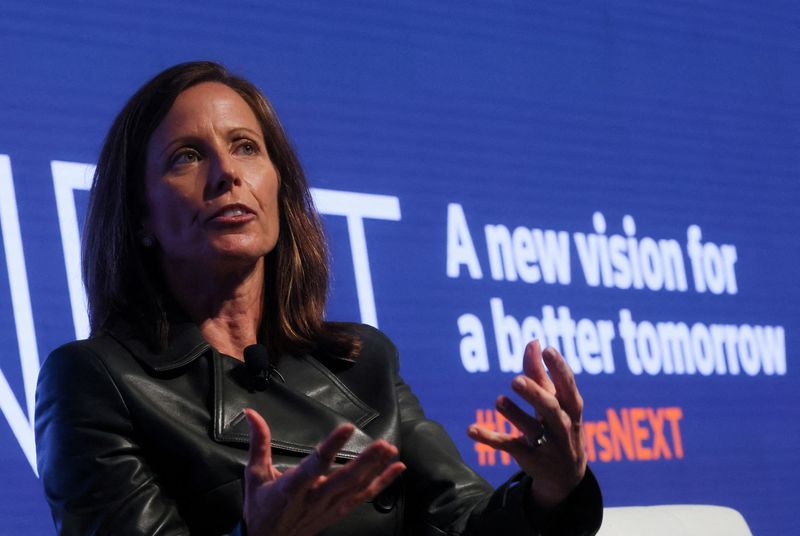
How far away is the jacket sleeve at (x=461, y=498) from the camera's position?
1.28 metres

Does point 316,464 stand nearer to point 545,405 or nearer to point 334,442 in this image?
point 334,442

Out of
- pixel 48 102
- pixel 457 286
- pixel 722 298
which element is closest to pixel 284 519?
pixel 48 102

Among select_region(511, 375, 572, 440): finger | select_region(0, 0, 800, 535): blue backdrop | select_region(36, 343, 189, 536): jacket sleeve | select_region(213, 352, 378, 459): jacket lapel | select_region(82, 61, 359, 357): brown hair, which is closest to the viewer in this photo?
select_region(511, 375, 572, 440): finger

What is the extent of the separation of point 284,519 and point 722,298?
226 centimetres

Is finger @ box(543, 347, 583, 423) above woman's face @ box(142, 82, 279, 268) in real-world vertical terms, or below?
below

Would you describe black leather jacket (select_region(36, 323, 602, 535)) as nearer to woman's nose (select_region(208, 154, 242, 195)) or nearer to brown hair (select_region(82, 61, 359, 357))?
brown hair (select_region(82, 61, 359, 357))

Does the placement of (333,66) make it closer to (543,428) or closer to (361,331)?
(361,331)

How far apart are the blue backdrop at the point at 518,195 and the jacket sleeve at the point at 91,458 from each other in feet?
2.72

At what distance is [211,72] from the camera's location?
1584mm

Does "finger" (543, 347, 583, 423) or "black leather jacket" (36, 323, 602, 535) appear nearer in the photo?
"finger" (543, 347, 583, 423)

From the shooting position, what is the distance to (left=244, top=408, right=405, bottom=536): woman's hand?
100cm

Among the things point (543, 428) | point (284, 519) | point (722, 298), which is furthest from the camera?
point (722, 298)

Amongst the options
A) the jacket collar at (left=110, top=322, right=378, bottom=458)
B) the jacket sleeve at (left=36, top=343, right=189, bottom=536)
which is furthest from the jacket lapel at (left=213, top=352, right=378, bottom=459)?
the jacket sleeve at (left=36, top=343, right=189, bottom=536)

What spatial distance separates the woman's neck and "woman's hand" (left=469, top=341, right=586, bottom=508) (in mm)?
467
